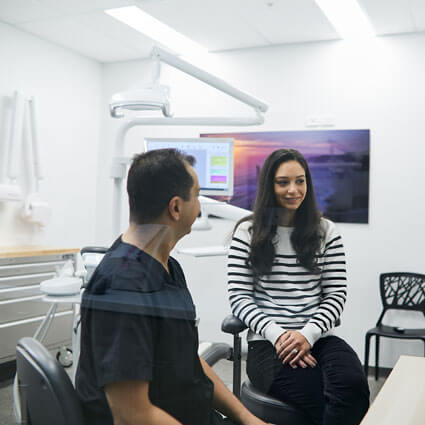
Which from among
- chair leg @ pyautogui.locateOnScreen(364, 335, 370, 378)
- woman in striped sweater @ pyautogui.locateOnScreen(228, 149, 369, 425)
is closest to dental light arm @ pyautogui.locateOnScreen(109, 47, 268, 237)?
woman in striped sweater @ pyautogui.locateOnScreen(228, 149, 369, 425)

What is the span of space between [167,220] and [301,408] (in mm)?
756

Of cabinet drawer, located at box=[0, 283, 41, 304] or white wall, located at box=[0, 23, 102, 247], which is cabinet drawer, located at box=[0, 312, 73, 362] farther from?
white wall, located at box=[0, 23, 102, 247]

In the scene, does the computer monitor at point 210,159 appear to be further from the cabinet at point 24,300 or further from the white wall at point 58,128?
the cabinet at point 24,300

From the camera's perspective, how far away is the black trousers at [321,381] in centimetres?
129

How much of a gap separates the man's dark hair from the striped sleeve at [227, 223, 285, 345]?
513mm

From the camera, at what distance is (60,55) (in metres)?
1.15

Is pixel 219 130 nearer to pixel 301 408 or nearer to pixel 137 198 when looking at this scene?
pixel 137 198

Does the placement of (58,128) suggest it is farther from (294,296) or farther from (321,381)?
(321,381)

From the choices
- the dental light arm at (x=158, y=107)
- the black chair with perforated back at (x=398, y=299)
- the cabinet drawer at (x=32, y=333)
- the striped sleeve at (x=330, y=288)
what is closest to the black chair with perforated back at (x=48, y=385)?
the cabinet drawer at (x=32, y=333)

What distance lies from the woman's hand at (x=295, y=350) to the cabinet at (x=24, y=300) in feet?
2.14

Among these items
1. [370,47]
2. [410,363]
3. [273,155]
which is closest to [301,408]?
[410,363]

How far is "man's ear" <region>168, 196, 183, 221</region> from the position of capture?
2.68 ft

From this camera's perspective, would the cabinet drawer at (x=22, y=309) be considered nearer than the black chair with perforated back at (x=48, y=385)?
No

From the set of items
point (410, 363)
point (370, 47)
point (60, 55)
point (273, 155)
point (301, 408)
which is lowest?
point (301, 408)
